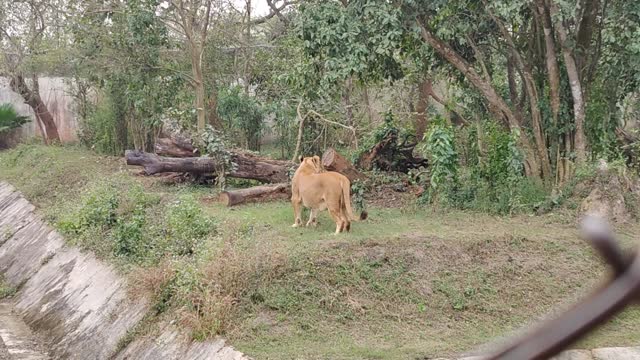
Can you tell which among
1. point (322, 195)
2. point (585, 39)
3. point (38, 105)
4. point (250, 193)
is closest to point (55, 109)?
point (38, 105)

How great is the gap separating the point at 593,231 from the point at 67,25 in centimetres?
1818

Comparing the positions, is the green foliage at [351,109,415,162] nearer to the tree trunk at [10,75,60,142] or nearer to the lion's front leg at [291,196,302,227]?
the lion's front leg at [291,196,302,227]

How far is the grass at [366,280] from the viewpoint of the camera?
702 cm

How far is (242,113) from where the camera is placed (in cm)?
1725

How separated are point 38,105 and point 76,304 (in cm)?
1384

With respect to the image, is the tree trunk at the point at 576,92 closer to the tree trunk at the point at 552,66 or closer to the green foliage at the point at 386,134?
the tree trunk at the point at 552,66

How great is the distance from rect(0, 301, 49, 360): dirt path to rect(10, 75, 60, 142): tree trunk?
40.1 ft

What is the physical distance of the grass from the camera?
702 cm

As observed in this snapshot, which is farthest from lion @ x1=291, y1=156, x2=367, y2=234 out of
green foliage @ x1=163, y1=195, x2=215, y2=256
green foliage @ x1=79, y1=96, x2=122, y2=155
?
green foliage @ x1=79, y1=96, x2=122, y2=155

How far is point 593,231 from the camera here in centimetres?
49

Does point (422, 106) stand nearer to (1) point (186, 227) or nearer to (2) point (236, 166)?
(2) point (236, 166)

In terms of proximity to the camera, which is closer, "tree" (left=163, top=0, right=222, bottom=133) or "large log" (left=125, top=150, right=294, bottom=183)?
"large log" (left=125, top=150, right=294, bottom=183)

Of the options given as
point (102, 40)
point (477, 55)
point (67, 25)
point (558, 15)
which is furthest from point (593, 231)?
point (67, 25)

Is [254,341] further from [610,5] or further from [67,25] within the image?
[67,25]
